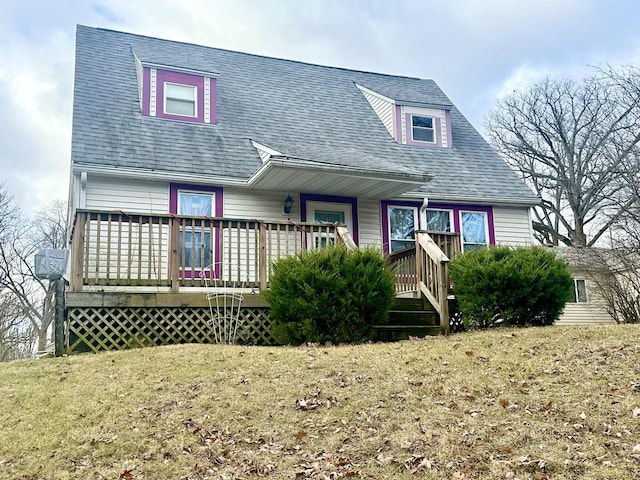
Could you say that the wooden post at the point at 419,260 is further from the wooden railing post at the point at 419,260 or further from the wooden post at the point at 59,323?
the wooden post at the point at 59,323

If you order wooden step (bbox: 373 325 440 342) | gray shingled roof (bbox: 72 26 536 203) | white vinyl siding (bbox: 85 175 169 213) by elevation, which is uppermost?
gray shingled roof (bbox: 72 26 536 203)

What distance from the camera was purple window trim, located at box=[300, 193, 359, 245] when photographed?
12.8m

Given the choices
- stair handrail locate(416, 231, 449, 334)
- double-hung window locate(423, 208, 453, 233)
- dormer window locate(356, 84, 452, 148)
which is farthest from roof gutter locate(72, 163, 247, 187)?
dormer window locate(356, 84, 452, 148)

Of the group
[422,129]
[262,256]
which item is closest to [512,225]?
[422,129]

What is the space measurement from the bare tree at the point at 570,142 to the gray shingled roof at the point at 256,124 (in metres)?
13.4

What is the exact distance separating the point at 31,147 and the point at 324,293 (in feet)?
88.8

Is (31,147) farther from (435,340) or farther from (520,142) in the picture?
(435,340)

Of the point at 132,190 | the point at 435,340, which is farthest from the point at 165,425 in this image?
the point at 132,190

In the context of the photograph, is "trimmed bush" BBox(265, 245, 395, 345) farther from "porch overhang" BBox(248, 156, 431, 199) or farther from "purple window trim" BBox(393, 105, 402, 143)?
"purple window trim" BBox(393, 105, 402, 143)

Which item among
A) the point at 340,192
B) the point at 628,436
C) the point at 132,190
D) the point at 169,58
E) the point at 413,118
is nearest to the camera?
the point at 628,436

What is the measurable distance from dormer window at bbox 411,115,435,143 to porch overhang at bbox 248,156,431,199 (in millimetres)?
3240

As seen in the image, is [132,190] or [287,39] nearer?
[132,190]

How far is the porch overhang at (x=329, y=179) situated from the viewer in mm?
11086

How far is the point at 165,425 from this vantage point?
512cm
